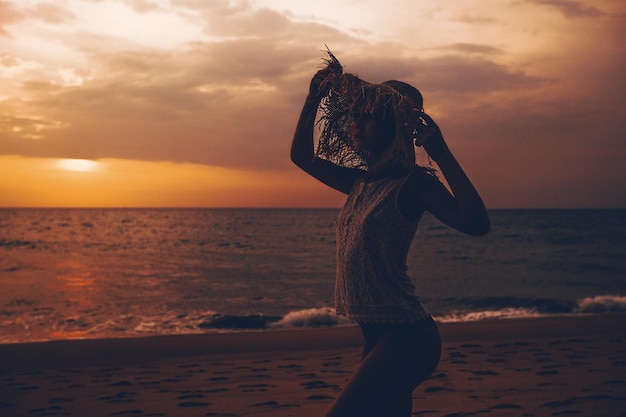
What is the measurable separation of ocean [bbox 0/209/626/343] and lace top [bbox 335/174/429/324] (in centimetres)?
1196

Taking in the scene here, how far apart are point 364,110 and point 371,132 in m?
0.08

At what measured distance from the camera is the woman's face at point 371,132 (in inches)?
86.0

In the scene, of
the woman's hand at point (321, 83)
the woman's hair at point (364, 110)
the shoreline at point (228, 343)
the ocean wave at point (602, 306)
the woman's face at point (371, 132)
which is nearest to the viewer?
the woman's hair at point (364, 110)

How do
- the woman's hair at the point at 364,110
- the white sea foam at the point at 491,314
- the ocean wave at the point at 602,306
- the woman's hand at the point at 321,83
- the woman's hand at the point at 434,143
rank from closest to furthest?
the woman's hand at the point at 434,143 < the woman's hair at the point at 364,110 < the woman's hand at the point at 321,83 < the white sea foam at the point at 491,314 < the ocean wave at the point at 602,306

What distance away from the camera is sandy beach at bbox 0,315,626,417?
641 cm

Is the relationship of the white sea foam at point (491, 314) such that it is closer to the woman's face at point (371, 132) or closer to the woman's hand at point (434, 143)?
the woman's face at point (371, 132)

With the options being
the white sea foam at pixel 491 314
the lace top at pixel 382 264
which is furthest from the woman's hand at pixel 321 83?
the white sea foam at pixel 491 314

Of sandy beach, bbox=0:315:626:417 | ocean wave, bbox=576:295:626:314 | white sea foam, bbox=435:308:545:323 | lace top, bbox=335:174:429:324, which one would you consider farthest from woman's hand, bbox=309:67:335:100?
ocean wave, bbox=576:295:626:314

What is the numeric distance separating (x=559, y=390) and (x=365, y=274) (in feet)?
18.4

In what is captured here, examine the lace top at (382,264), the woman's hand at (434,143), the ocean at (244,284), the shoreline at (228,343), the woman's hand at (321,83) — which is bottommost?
the ocean at (244,284)

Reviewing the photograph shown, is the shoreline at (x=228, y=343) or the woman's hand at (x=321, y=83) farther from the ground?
the woman's hand at (x=321, y=83)

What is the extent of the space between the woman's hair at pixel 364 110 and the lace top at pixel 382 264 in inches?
4.0

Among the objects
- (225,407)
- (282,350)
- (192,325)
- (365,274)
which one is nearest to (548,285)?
(192,325)

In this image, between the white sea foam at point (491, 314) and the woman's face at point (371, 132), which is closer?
the woman's face at point (371, 132)
